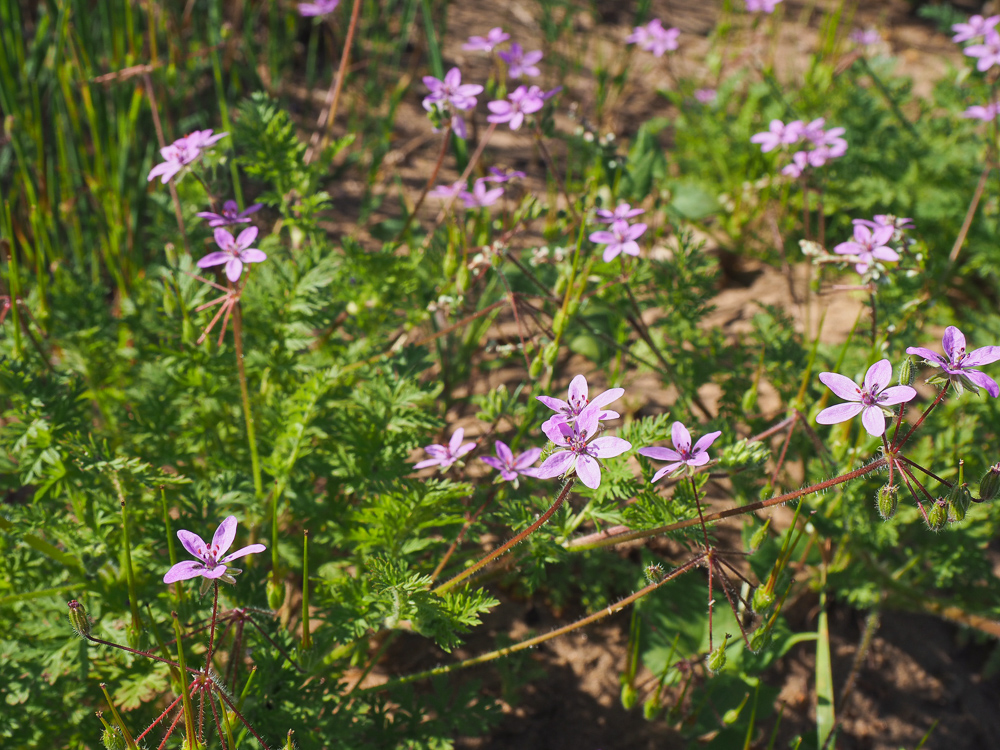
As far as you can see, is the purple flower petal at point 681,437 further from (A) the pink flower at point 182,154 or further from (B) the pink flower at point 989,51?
(B) the pink flower at point 989,51

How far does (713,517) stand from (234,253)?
138 cm

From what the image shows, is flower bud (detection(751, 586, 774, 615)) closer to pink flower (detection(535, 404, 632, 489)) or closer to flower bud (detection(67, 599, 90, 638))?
pink flower (detection(535, 404, 632, 489))

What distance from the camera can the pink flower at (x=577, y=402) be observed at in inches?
59.6

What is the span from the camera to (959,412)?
2.66 metres

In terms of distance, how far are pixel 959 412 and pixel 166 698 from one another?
2813 millimetres

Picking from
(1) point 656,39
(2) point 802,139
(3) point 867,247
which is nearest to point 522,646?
(3) point 867,247

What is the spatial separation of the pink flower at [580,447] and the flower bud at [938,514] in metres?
0.62

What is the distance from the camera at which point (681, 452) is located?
1.57 meters

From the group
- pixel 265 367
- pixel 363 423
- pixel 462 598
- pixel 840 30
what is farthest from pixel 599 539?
pixel 840 30

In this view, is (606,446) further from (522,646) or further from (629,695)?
(629,695)

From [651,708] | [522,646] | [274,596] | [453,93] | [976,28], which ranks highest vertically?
[976,28]

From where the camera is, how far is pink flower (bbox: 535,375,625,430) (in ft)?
4.97

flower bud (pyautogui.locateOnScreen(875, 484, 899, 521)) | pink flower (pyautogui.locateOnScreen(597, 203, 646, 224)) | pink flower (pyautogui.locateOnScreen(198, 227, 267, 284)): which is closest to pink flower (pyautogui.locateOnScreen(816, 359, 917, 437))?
flower bud (pyautogui.locateOnScreen(875, 484, 899, 521))

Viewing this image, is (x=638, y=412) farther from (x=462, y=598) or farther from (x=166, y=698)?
(x=166, y=698)
